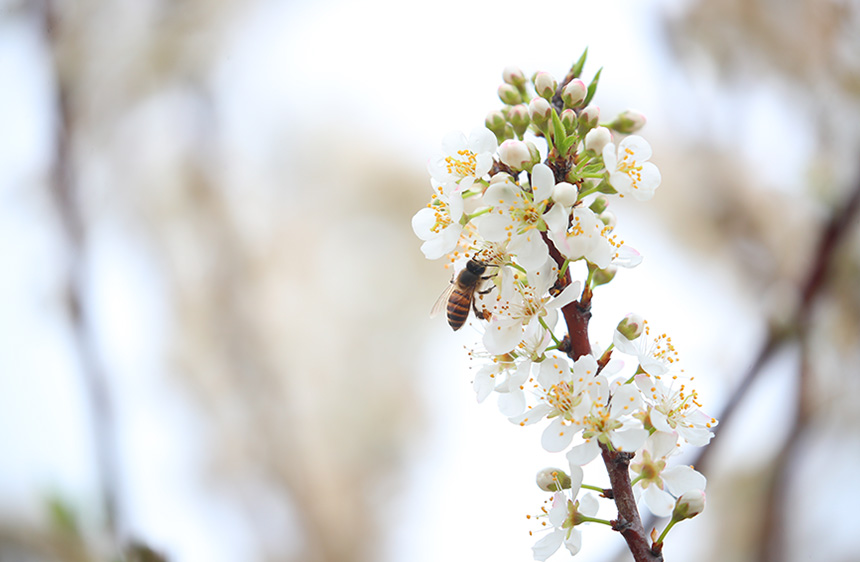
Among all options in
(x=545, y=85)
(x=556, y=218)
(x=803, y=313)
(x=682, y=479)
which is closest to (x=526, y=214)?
(x=556, y=218)

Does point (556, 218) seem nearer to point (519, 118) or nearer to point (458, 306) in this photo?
point (519, 118)

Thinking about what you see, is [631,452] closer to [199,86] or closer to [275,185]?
[199,86]

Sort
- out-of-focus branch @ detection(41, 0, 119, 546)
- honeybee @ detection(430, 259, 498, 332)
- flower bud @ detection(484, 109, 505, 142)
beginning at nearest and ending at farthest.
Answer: flower bud @ detection(484, 109, 505, 142)
honeybee @ detection(430, 259, 498, 332)
out-of-focus branch @ detection(41, 0, 119, 546)

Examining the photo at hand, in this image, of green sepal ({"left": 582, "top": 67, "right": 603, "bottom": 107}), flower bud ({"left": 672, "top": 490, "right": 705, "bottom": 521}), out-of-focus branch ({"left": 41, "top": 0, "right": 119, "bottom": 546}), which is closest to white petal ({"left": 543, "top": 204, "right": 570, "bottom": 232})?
green sepal ({"left": 582, "top": 67, "right": 603, "bottom": 107})

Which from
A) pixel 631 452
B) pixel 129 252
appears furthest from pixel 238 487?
pixel 631 452

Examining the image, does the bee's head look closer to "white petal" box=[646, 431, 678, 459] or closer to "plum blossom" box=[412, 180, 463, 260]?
"plum blossom" box=[412, 180, 463, 260]

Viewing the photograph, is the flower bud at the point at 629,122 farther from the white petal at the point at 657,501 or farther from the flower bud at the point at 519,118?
the white petal at the point at 657,501
